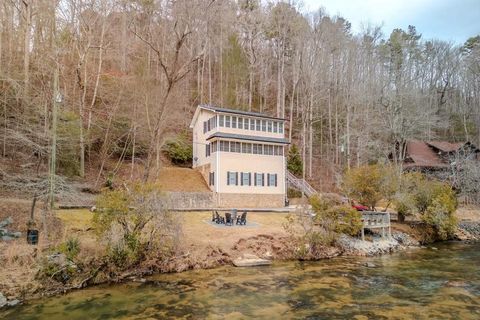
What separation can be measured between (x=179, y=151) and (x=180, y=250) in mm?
21247

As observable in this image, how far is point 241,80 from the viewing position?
46.3 meters

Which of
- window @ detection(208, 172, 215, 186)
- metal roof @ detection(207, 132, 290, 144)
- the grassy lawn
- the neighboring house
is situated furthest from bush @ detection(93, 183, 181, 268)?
window @ detection(208, 172, 215, 186)

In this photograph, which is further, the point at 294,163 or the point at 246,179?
the point at 294,163

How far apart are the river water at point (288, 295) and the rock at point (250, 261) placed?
0.49 m

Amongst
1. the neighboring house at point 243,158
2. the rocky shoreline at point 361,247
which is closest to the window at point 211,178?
the neighboring house at point 243,158

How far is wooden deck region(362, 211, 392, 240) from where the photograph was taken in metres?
20.9

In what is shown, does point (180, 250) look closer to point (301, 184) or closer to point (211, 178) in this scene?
point (211, 178)

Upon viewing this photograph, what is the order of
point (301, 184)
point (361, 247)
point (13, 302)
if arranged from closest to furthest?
1. point (13, 302)
2. point (361, 247)
3. point (301, 184)

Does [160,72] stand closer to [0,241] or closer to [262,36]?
[262,36]

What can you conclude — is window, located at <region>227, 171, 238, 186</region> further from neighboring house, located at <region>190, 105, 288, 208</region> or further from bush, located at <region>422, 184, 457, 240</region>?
bush, located at <region>422, 184, 457, 240</region>

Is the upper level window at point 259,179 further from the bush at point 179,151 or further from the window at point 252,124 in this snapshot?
the bush at point 179,151

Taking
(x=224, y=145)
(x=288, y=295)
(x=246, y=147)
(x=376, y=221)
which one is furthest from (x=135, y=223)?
(x=246, y=147)

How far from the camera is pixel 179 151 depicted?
35875 millimetres

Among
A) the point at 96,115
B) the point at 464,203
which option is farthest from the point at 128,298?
the point at 464,203
